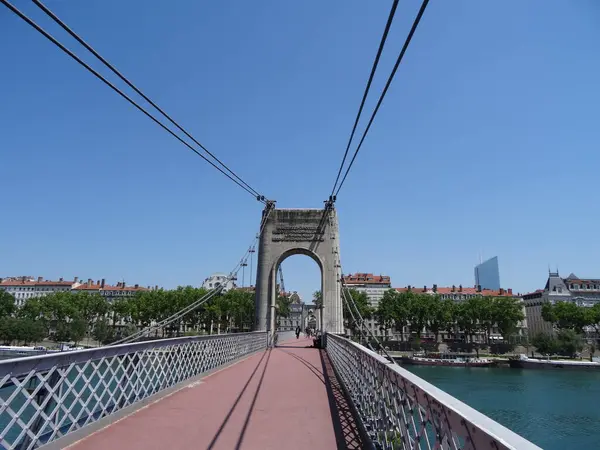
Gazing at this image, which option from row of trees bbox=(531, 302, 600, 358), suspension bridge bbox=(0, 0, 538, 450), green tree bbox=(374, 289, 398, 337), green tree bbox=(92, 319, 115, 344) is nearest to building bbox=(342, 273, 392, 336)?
green tree bbox=(374, 289, 398, 337)

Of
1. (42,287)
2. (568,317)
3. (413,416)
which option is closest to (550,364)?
(568,317)

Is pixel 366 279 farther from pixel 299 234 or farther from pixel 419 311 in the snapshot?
pixel 299 234

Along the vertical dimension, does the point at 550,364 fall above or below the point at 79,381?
below

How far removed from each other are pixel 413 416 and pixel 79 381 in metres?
4.49

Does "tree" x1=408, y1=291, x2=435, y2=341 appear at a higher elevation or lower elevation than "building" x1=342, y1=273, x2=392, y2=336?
lower

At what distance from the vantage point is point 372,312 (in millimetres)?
62719

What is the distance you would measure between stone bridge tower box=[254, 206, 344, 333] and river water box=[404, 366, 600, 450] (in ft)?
38.6

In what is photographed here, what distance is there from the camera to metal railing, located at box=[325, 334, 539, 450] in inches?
66.9

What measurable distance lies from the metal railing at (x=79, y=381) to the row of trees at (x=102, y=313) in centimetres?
4350

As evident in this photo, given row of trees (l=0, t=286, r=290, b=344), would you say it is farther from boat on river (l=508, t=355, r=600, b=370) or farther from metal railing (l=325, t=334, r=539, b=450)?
metal railing (l=325, t=334, r=539, b=450)

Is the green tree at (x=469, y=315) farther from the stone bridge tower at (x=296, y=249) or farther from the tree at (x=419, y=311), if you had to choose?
the stone bridge tower at (x=296, y=249)

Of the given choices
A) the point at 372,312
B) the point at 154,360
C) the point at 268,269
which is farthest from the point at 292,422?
the point at 372,312

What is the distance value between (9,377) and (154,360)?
3326 millimetres

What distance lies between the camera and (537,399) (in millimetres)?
28625
